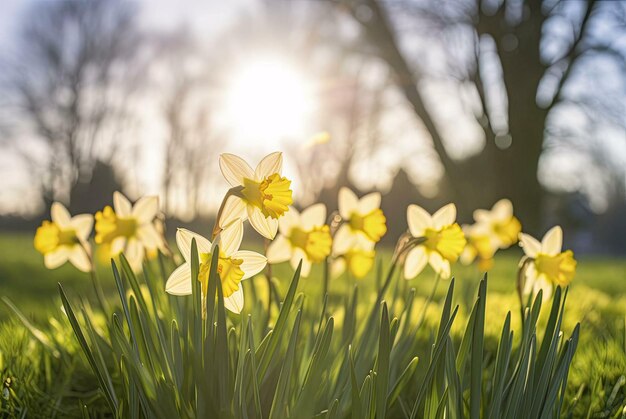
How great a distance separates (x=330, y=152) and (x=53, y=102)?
6.63 metres

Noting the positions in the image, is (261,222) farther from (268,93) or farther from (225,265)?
(268,93)

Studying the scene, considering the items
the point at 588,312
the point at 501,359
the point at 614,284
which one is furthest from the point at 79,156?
the point at 501,359

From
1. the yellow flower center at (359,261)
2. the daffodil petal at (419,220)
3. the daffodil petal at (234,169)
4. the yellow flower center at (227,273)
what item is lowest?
the yellow flower center at (359,261)

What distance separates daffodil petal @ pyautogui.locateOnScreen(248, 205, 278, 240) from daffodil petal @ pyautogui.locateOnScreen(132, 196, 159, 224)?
0.44 meters

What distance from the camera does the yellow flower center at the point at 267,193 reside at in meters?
1.02

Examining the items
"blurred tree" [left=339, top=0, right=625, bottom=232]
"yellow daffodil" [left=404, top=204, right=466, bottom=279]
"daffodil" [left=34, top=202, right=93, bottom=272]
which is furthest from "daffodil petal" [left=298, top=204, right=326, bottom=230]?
"blurred tree" [left=339, top=0, right=625, bottom=232]

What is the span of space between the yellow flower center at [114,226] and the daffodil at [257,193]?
0.50 meters

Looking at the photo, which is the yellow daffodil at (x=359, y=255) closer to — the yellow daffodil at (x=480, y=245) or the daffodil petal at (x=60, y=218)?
the yellow daffodil at (x=480, y=245)

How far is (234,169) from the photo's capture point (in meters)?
1.02

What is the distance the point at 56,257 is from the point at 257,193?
764 millimetres

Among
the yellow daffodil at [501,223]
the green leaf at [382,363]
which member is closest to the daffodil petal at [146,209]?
the green leaf at [382,363]

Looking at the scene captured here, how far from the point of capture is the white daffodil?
1.43 m

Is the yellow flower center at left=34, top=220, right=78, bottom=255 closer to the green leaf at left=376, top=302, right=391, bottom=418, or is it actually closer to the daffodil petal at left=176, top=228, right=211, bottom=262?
the daffodil petal at left=176, top=228, right=211, bottom=262

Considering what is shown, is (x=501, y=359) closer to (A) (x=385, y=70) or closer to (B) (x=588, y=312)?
(B) (x=588, y=312)
